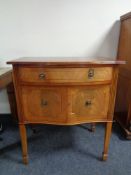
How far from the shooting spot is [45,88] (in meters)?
1.05

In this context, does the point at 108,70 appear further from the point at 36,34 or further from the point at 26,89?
the point at 36,34

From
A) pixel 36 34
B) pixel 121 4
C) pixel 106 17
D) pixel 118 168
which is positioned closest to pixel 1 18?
pixel 36 34

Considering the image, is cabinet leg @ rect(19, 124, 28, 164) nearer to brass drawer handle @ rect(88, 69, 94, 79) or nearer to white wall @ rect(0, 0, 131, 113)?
brass drawer handle @ rect(88, 69, 94, 79)

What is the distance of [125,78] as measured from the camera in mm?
1527

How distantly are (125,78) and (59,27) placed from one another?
0.85 m

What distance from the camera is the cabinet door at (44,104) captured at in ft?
3.49

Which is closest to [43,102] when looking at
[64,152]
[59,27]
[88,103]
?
[88,103]

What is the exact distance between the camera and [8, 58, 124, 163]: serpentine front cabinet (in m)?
0.99

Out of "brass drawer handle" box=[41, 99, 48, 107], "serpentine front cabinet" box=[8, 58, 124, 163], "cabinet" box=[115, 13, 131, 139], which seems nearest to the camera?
"serpentine front cabinet" box=[8, 58, 124, 163]

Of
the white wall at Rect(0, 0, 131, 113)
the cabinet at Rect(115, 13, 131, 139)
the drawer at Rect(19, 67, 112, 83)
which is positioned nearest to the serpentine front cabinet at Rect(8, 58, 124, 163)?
the drawer at Rect(19, 67, 112, 83)

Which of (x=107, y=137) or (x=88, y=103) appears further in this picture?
(x=107, y=137)

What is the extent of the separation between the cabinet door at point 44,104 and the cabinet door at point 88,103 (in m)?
0.07

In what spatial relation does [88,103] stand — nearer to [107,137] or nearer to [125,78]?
[107,137]

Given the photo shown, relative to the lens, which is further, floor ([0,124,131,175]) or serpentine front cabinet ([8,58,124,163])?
floor ([0,124,131,175])
